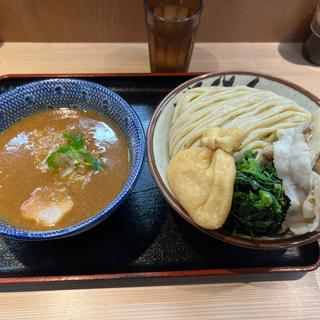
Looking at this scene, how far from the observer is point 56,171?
1481 mm

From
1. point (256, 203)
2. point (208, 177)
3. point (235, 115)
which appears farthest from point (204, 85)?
point (256, 203)

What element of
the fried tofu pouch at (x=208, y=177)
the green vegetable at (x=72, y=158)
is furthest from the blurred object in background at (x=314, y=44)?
the green vegetable at (x=72, y=158)

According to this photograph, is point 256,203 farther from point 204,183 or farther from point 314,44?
point 314,44

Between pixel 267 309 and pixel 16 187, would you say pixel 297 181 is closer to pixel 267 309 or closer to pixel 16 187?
pixel 267 309

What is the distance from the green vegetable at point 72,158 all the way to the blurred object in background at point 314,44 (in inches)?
60.7

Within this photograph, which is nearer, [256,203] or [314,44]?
[256,203]

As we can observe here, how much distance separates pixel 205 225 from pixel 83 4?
1.57m

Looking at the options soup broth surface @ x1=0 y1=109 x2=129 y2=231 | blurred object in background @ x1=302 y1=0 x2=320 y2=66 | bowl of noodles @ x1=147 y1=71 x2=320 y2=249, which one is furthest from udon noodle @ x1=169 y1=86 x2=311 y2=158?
blurred object in background @ x1=302 y1=0 x2=320 y2=66

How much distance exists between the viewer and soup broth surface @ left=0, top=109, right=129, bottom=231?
4.54 ft

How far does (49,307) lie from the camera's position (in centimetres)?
128

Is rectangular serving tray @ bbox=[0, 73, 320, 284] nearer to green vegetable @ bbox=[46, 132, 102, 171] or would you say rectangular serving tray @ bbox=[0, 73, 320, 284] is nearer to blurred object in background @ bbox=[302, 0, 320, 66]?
green vegetable @ bbox=[46, 132, 102, 171]

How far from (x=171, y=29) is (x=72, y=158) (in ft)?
2.91

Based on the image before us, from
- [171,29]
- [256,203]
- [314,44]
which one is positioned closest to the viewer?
[256,203]

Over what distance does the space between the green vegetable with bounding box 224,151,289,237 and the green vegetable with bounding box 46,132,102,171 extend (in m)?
0.63
